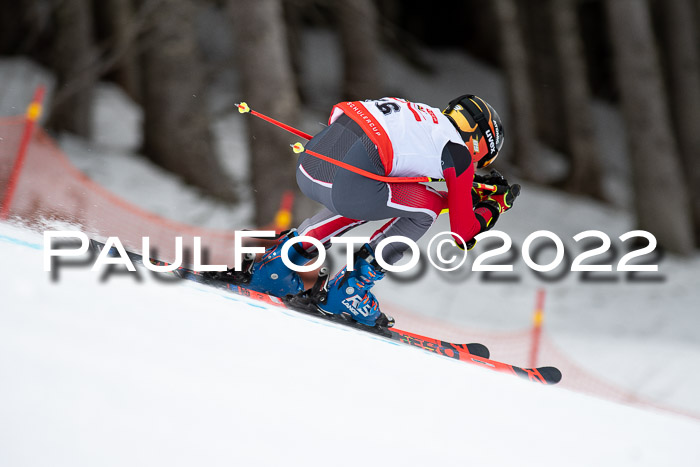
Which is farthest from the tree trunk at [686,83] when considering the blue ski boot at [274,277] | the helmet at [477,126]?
the blue ski boot at [274,277]

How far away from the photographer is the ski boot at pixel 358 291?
351 centimetres

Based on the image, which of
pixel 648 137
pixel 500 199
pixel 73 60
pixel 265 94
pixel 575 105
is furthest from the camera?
pixel 575 105

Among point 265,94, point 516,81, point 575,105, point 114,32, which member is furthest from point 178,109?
point 575,105

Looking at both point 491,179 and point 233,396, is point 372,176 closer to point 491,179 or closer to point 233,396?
point 491,179

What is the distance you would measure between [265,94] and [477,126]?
355cm

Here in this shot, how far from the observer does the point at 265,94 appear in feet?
21.1

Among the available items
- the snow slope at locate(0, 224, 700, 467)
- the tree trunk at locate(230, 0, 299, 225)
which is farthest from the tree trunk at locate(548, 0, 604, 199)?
the snow slope at locate(0, 224, 700, 467)

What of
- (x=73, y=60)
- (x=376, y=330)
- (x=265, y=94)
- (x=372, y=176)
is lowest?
(x=376, y=330)

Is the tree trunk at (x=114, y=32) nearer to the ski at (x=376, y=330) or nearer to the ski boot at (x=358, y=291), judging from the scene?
the ski at (x=376, y=330)

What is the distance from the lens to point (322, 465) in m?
2.04

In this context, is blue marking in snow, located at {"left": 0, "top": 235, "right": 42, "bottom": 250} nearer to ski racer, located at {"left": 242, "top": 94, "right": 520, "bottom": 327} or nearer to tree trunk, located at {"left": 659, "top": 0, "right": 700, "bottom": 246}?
ski racer, located at {"left": 242, "top": 94, "right": 520, "bottom": 327}

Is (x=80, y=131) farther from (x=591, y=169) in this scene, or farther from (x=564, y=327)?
(x=591, y=169)

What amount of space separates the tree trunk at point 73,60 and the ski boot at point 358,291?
24.9 ft

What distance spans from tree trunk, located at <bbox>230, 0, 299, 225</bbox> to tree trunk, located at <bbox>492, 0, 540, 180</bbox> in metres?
6.99
